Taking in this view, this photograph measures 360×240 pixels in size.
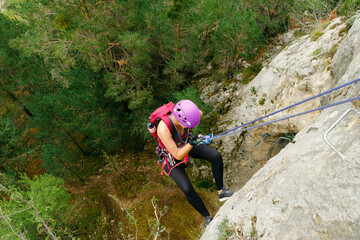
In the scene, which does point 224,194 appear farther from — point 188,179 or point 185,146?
point 185,146

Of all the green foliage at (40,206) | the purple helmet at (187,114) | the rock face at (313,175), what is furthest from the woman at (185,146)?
the green foliage at (40,206)

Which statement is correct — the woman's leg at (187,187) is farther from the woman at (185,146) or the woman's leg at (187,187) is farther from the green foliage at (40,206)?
the green foliage at (40,206)

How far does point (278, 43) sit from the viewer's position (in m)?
9.84

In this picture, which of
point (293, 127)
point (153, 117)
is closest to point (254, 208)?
point (153, 117)

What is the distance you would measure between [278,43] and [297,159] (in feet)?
30.5

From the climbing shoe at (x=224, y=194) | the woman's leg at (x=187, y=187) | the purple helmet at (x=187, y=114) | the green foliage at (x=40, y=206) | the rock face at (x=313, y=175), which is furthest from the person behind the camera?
the green foliage at (x=40, y=206)

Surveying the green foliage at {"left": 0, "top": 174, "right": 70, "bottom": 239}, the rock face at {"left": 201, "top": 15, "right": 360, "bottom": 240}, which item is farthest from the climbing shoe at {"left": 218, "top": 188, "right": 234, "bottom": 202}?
the green foliage at {"left": 0, "top": 174, "right": 70, "bottom": 239}

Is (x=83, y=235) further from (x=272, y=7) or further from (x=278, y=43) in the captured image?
(x=272, y=7)

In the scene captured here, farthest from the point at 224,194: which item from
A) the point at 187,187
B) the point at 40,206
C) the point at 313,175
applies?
the point at 40,206

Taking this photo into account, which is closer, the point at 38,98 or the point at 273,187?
the point at 273,187

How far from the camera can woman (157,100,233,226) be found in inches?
143

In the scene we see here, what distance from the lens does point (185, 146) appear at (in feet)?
11.9

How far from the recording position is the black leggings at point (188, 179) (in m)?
4.24

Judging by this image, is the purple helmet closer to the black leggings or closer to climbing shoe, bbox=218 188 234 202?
the black leggings
